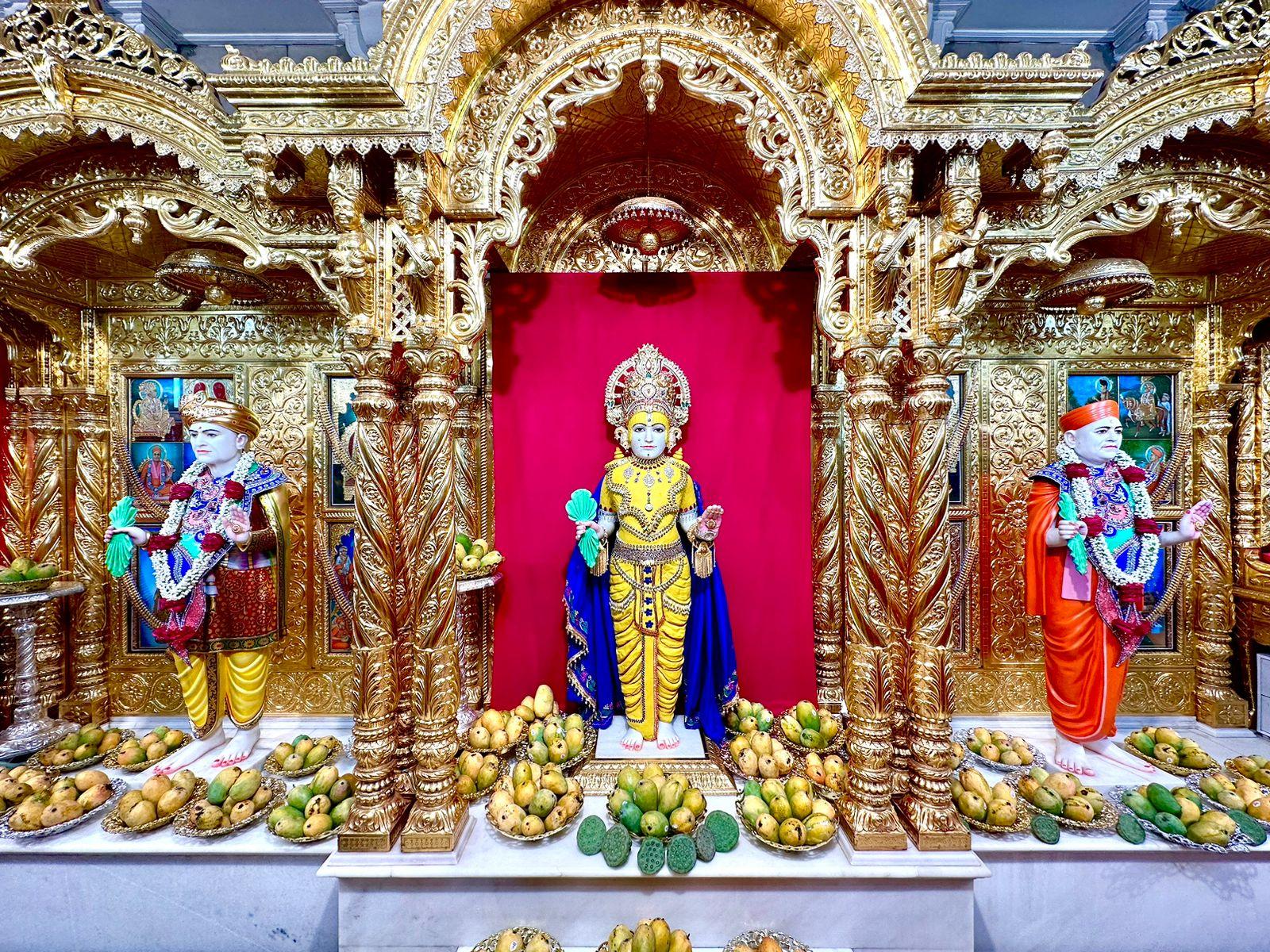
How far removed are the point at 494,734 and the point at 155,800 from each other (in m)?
1.61

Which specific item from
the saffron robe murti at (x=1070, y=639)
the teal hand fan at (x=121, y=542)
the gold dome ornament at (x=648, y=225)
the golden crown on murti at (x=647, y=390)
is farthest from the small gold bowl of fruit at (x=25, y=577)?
the saffron robe murti at (x=1070, y=639)

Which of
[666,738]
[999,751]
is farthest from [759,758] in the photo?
[999,751]

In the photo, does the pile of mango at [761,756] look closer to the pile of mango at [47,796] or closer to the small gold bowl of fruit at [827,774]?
the small gold bowl of fruit at [827,774]

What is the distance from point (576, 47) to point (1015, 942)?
455cm

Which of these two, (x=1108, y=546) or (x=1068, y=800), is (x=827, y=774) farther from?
(x=1108, y=546)

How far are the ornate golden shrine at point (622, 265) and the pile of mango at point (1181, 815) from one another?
3.52ft

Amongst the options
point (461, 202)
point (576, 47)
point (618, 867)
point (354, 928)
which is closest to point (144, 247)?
point (461, 202)

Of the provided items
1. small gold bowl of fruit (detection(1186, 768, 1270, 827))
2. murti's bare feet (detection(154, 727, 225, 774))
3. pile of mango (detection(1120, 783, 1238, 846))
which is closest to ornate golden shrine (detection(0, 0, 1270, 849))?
murti's bare feet (detection(154, 727, 225, 774))

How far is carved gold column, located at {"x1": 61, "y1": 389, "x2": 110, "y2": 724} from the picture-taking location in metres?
3.61

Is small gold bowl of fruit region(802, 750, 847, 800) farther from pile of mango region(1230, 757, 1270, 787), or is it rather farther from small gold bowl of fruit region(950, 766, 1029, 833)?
pile of mango region(1230, 757, 1270, 787)

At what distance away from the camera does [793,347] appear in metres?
3.44

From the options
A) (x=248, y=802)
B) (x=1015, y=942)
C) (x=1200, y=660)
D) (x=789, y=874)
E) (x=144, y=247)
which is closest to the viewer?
(x=789, y=874)

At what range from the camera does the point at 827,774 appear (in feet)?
8.43

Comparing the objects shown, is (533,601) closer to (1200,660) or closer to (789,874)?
(789,874)
